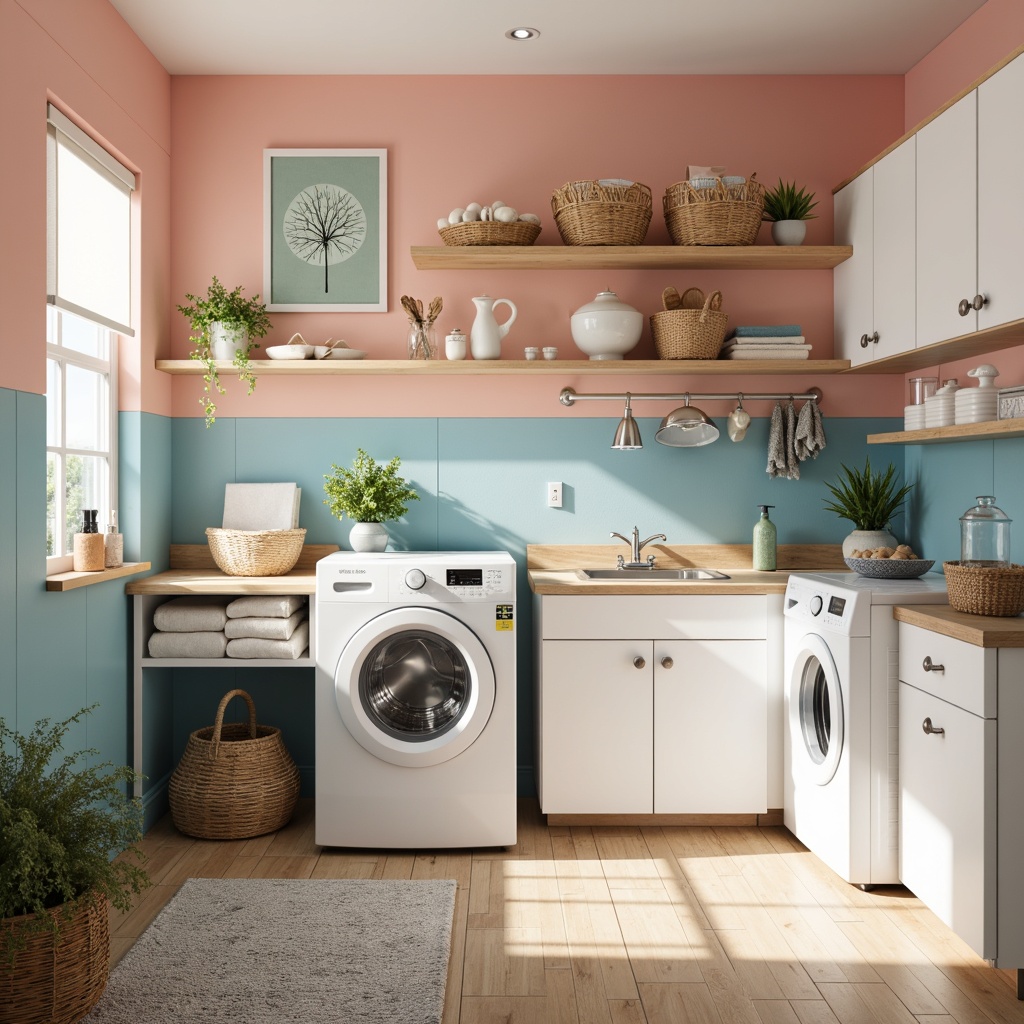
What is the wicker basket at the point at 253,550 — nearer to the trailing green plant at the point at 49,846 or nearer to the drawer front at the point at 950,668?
the trailing green plant at the point at 49,846

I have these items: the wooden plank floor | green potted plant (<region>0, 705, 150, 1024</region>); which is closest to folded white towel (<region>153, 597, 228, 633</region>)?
the wooden plank floor

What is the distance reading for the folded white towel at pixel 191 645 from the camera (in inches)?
124

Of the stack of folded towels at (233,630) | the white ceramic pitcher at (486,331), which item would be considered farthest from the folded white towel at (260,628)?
the white ceramic pitcher at (486,331)

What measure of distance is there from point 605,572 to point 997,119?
6.12 ft

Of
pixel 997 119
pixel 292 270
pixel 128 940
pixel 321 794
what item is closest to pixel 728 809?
pixel 321 794

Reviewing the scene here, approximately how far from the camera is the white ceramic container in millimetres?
3314

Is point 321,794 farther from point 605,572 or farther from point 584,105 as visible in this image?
point 584,105

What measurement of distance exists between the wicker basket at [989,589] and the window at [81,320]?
8.26 feet

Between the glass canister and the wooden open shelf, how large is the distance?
1151mm

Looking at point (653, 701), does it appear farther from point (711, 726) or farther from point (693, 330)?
point (693, 330)

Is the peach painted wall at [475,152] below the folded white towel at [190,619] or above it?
above

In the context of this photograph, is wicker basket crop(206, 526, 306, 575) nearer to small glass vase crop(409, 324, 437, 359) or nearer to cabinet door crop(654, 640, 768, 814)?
small glass vase crop(409, 324, 437, 359)

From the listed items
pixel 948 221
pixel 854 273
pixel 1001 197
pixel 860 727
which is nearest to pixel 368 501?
pixel 860 727

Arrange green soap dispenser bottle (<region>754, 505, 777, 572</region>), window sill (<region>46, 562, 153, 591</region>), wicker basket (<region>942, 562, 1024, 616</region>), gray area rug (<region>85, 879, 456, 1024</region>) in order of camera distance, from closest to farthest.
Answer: gray area rug (<region>85, 879, 456, 1024</region>) < wicker basket (<region>942, 562, 1024, 616</region>) < window sill (<region>46, 562, 153, 591</region>) < green soap dispenser bottle (<region>754, 505, 777, 572</region>)
